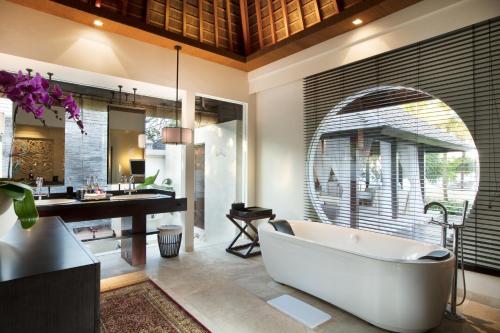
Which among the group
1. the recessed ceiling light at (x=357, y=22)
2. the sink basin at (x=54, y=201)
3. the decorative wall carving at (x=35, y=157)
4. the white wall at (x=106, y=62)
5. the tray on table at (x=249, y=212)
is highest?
the recessed ceiling light at (x=357, y=22)

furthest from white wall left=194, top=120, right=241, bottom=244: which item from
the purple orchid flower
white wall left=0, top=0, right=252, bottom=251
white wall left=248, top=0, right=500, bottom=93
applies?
the purple orchid flower

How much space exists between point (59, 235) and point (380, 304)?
233 cm

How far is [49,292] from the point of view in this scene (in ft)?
2.55

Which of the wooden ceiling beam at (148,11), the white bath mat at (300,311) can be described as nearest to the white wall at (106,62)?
the wooden ceiling beam at (148,11)

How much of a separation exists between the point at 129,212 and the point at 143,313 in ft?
4.31

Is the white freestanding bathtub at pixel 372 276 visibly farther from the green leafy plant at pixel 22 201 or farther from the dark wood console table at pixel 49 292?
the green leafy plant at pixel 22 201

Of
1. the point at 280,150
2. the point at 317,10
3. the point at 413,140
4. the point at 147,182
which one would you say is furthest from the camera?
the point at 280,150

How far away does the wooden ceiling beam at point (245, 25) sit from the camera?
484 centimetres

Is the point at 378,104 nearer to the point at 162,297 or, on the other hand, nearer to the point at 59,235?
the point at 162,297

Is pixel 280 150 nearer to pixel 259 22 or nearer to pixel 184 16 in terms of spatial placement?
pixel 259 22

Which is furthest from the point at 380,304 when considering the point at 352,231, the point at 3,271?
the point at 3,271

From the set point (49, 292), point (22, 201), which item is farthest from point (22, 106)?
point (49, 292)

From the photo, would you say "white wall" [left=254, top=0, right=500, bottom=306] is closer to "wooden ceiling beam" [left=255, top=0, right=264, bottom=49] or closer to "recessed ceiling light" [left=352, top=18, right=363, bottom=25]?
"recessed ceiling light" [left=352, top=18, right=363, bottom=25]

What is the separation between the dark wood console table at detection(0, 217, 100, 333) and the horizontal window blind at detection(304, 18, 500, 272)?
3164 mm
